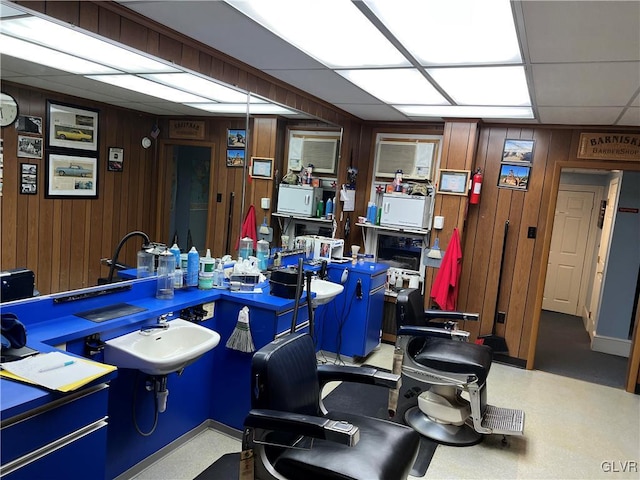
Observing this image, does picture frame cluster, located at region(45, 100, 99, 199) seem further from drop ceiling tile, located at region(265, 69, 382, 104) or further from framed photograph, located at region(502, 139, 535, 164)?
framed photograph, located at region(502, 139, 535, 164)

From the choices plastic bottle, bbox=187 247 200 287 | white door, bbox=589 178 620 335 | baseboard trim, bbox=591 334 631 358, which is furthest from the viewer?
white door, bbox=589 178 620 335

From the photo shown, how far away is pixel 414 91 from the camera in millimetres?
3271

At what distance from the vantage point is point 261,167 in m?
3.52

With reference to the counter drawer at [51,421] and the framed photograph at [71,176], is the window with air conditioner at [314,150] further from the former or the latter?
the counter drawer at [51,421]

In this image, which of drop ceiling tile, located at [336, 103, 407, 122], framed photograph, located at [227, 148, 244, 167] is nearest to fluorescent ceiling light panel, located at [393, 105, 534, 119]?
drop ceiling tile, located at [336, 103, 407, 122]

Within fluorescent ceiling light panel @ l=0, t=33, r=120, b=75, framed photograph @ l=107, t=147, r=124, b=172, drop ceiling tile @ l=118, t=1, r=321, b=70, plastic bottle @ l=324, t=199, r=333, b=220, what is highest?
drop ceiling tile @ l=118, t=1, r=321, b=70

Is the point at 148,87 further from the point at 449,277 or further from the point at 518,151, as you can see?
the point at 518,151

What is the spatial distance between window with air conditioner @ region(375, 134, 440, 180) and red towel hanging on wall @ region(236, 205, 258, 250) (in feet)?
5.98

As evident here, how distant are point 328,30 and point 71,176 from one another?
57.3 inches

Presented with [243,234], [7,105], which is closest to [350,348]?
[243,234]

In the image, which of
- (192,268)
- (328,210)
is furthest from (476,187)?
(192,268)

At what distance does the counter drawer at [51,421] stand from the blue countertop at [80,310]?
4 centimetres

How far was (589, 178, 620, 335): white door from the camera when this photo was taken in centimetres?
528

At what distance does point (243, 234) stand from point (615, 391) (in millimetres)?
3588
